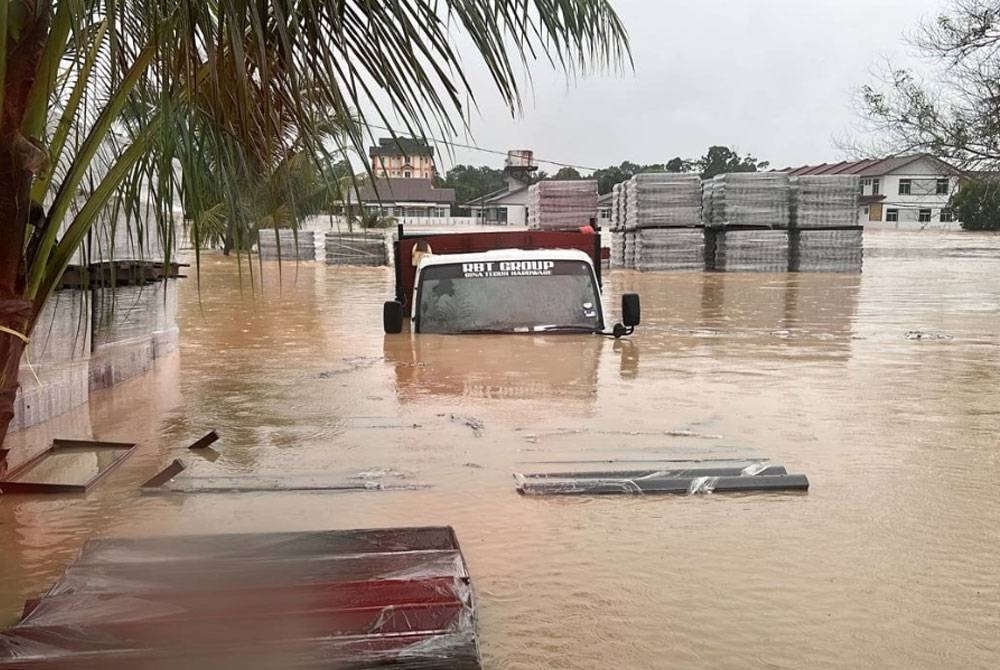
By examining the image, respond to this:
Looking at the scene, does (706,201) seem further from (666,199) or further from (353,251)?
(353,251)

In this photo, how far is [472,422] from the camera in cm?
660

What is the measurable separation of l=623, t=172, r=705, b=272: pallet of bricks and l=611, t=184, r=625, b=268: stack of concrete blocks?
98.6 inches

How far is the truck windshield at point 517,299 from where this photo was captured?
9.38m

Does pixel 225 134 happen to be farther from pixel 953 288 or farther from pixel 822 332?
pixel 953 288

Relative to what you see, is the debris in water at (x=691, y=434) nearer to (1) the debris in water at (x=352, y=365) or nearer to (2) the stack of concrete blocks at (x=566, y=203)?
(1) the debris in water at (x=352, y=365)

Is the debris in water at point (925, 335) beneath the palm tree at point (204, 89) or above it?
beneath

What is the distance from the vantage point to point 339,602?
304 centimetres

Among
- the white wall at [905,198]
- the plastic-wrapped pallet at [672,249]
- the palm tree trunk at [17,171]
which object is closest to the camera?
the palm tree trunk at [17,171]

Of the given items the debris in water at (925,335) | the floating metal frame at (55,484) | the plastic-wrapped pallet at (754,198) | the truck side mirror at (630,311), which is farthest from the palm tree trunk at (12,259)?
the plastic-wrapped pallet at (754,198)

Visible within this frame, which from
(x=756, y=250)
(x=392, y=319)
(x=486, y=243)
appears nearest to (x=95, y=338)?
(x=392, y=319)

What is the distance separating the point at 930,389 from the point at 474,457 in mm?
4397

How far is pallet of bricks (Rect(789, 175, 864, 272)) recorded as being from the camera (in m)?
25.4

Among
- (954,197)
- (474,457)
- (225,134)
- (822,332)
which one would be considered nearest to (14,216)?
(225,134)

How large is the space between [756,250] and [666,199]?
2.65 m
